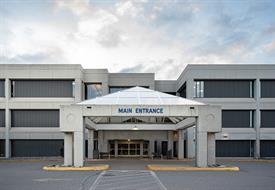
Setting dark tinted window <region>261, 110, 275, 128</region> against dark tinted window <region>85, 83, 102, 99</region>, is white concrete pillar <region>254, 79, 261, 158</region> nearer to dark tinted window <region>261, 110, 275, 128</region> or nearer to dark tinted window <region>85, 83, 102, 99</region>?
dark tinted window <region>261, 110, 275, 128</region>

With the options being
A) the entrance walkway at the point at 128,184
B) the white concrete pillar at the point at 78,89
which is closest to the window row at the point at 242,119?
the white concrete pillar at the point at 78,89

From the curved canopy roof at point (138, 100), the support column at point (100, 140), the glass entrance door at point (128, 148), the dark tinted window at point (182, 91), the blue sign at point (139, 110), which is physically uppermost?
the dark tinted window at point (182, 91)

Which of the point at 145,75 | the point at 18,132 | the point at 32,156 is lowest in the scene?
the point at 32,156

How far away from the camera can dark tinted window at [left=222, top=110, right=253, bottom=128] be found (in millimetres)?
41531

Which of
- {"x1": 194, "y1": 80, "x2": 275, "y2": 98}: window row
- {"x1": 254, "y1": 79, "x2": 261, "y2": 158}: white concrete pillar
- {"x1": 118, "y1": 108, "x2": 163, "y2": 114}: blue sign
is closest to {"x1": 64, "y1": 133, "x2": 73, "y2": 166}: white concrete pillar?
{"x1": 118, "y1": 108, "x2": 163, "y2": 114}: blue sign

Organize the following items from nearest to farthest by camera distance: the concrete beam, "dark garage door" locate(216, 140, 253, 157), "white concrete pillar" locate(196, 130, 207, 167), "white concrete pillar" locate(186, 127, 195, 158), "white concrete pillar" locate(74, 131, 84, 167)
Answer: "white concrete pillar" locate(74, 131, 84, 167), "white concrete pillar" locate(196, 130, 207, 167), the concrete beam, "white concrete pillar" locate(186, 127, 195, 158), "dark garage door" locate(216, 140, 253, 157)

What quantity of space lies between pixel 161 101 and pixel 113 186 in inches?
468

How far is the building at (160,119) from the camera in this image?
40875mm

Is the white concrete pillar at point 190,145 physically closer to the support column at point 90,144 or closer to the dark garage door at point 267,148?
the dark garage door at point 267,148

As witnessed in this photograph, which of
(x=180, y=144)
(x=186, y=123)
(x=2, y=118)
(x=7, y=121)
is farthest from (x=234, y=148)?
(x=2, y=118)

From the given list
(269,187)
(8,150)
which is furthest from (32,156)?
(269,187)

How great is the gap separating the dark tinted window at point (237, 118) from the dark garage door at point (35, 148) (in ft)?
65.6

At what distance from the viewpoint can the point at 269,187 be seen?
16.7 m

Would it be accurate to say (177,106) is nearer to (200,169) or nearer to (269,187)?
(200,169)
